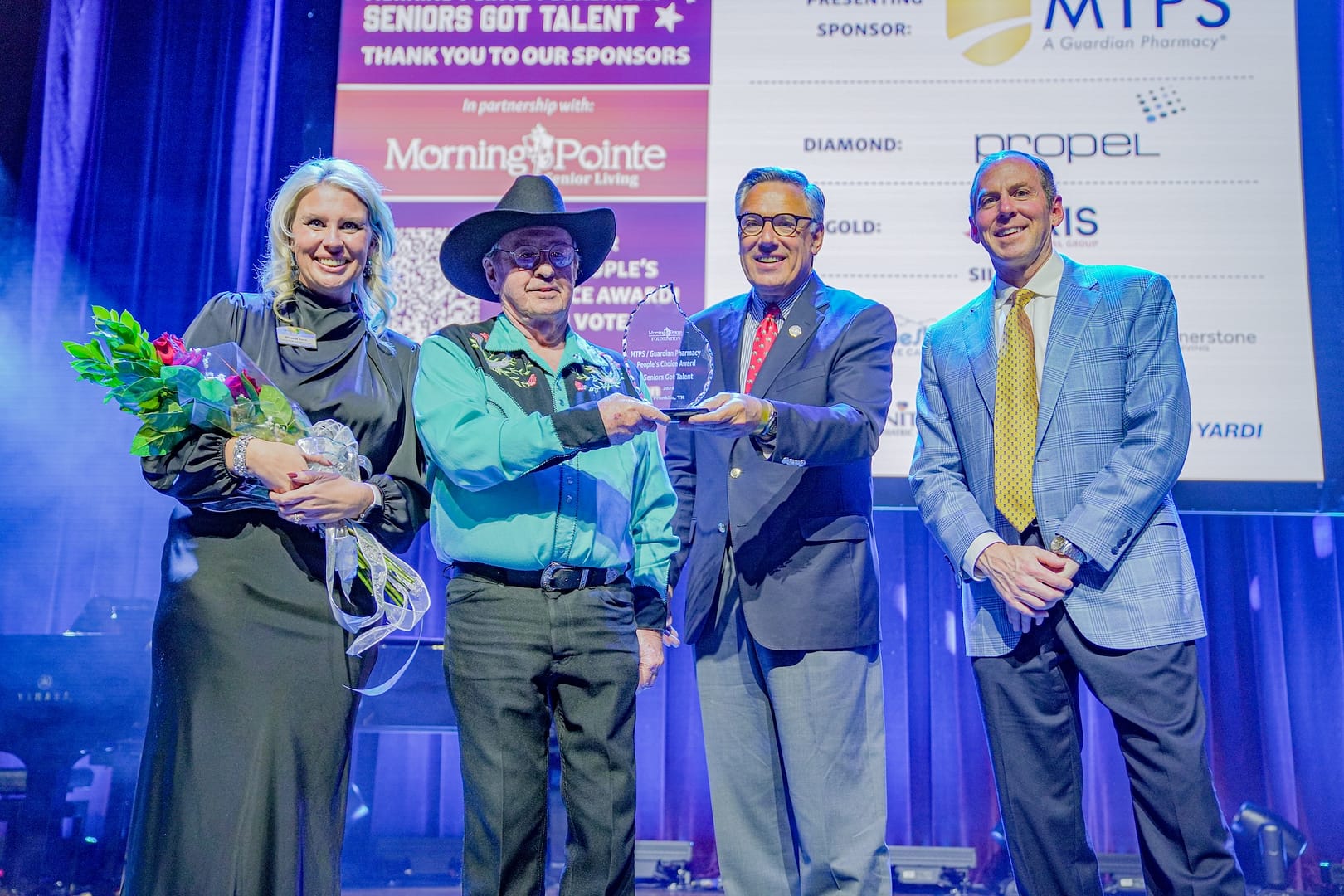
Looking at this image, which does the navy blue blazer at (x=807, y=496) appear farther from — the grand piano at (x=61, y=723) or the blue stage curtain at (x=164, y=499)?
the grand piano at (x=61, y=723)

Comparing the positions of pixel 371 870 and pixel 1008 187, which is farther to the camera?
pixel 371 870

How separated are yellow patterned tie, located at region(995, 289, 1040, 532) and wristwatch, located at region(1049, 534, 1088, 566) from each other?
100 mm

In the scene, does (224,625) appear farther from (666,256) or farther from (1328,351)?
(1328,351)

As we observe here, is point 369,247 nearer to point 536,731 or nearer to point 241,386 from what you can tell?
point 241,386

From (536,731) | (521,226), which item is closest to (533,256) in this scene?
(521,226)

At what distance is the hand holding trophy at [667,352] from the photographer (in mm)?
2111

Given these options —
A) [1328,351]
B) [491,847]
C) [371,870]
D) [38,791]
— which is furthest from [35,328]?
[1328,351]

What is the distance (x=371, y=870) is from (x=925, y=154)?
10.4 feet

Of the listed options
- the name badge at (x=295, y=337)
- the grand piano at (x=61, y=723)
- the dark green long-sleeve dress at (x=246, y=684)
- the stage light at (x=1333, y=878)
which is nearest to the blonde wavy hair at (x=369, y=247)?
the name badge at (x=295, y=337)

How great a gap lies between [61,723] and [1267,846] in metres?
3.98

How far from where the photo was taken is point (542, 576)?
1951mm

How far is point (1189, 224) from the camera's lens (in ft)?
11.1

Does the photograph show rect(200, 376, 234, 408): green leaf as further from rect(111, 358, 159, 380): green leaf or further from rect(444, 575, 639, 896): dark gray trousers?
rect(444, 575, 639, 896): dark gray trousers

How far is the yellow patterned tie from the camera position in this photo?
7.34 feet
